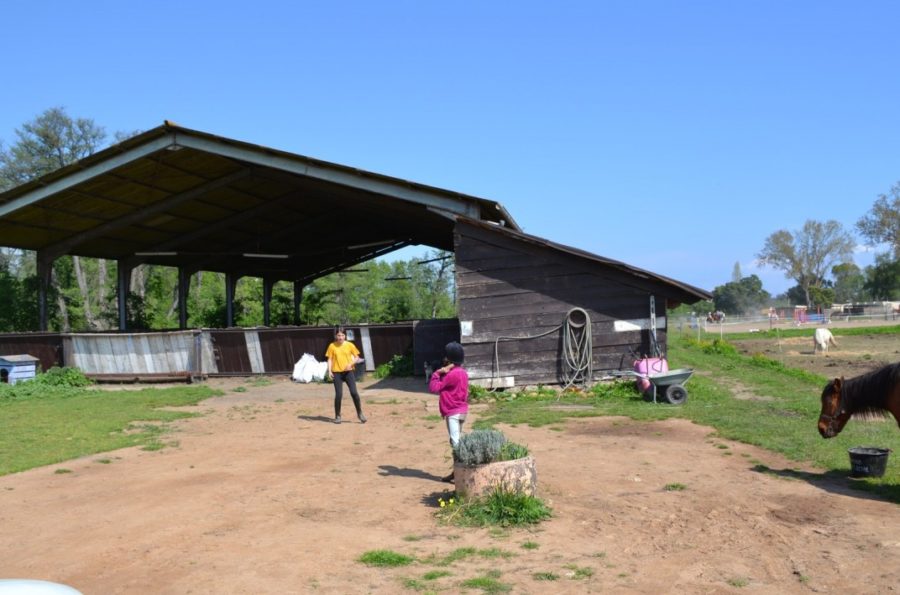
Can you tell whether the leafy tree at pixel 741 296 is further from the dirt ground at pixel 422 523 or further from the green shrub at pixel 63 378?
the dirt ground at pixel 422 523

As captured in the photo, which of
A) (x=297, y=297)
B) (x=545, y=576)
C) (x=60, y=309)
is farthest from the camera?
(x=297, y=297)

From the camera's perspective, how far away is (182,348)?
Result: 22719mm

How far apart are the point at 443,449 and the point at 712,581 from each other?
19.6 ft

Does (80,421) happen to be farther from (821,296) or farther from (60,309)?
Answer: (821,296)

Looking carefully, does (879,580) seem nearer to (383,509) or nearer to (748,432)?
(383,509)

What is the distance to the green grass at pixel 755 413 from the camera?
9297 mm

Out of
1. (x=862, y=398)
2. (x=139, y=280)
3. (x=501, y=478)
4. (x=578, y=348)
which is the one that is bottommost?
(x=501, y=478)

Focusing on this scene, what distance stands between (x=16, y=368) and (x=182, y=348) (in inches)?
170

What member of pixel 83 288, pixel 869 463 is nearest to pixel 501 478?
pixel 869 463

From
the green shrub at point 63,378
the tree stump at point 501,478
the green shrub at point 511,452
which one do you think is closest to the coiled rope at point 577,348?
the green shrub at point 511,452

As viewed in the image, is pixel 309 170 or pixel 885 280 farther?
pixel 885 280

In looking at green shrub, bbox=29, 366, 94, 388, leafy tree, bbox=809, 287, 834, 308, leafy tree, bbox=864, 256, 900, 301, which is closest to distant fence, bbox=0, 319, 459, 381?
green shrub, bbox=29, 366, 94, 388

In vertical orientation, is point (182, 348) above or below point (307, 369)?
above

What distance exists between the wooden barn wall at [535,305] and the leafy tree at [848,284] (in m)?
89.1
